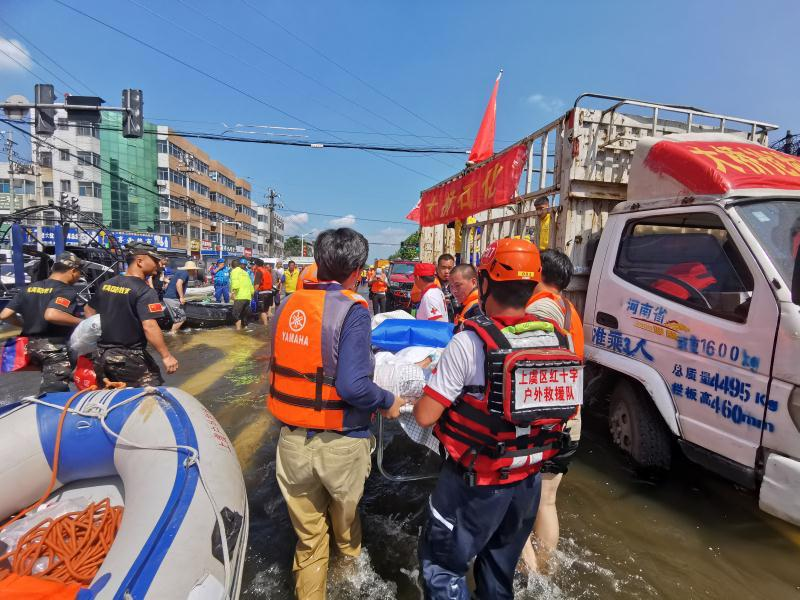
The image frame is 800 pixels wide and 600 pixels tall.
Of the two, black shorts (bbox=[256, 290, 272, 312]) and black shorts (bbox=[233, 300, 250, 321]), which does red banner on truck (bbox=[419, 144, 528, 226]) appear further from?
black shorts (bbox=[256, 290, 272, 312])

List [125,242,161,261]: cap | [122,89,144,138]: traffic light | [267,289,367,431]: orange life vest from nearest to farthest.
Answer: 1. [267,289,367,431]: orange life vest
2. [125,242,161,261]: cap
3. [122,89,144,138]: traffic light

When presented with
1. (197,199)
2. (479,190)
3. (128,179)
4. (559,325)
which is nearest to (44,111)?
(479,190)

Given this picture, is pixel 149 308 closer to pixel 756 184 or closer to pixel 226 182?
pixel 756 184

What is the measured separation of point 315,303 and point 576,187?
3024 millimetres

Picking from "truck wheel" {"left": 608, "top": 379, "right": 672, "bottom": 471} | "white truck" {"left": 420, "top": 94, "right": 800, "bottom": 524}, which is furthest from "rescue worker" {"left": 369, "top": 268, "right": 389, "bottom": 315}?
"truck wheel" {"left": 608, "top": 379, "right": 672, "bottom": 471}

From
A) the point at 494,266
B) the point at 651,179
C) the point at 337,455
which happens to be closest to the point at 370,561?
the point at 337,455

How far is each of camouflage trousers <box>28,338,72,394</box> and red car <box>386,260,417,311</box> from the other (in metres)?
8.05

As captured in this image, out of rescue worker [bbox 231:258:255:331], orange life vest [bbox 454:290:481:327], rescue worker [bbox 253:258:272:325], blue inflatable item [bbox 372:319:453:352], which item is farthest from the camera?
rescue worker [bbox 253:258:272:325]

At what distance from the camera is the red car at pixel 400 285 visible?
12.5 m

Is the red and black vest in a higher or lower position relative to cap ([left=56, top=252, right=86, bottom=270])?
lower

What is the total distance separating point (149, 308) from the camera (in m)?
3.03

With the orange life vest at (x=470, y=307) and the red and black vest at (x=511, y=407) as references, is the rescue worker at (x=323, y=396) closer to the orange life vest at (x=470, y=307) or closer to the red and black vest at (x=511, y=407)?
the red and black vest at (x=511, y=407)

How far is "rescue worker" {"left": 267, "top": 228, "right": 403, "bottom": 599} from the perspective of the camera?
1784 millimetres

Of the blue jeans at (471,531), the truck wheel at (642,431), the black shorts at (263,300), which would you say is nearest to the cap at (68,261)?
the blue jeans at (471,531)
